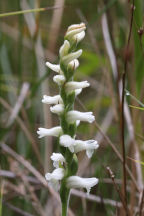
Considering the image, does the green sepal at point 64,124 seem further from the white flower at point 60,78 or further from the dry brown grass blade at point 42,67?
the dry brown grass blade at point 42,67

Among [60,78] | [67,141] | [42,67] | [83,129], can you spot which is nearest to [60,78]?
[60,78]

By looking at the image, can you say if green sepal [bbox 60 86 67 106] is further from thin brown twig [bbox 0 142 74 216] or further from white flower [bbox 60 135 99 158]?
thin brown twig [bbox 0 142 74 216]

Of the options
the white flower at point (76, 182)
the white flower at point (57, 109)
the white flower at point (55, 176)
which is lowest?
the white flower at point (76, 182)

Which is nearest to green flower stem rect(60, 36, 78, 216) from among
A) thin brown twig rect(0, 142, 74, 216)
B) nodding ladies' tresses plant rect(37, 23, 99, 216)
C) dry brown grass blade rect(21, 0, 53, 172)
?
nodding ladies' tresses plant rect(37, 23, 99, 216)

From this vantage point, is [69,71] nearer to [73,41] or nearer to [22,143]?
[73,41]

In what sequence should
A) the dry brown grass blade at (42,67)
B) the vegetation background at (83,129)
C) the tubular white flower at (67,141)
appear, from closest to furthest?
the tubular white flower at (67,141), the vegetation background at (83,129), the dry brown grass blade at (42,67)

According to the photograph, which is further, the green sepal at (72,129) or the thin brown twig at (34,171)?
the thin brown twig at (34,171)

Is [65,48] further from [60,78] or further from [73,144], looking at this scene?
[73,144]

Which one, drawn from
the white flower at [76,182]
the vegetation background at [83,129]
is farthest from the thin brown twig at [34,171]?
the white flower at [76,182]

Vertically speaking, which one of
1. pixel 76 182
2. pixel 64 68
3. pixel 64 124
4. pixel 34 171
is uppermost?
pixel 64 68

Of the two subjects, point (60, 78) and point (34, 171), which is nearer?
point (60, 78)
